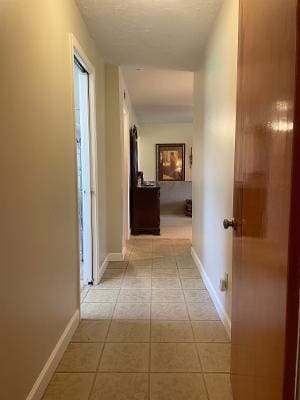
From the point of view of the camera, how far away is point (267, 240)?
1084 mm

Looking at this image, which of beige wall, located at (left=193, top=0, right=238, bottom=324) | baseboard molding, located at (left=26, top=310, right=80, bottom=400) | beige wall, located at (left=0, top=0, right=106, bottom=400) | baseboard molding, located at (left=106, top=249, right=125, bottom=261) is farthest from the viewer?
baseboard molding, located at (left=106, top=249, right=125, bottom=261)

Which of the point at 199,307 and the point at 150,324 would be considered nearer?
the point at 150,324

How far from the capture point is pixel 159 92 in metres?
5.45

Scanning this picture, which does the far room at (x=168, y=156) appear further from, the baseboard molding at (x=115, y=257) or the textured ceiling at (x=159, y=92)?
the baseboard molding at (x=115, y=257)

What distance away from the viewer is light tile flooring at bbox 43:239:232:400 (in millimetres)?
1775

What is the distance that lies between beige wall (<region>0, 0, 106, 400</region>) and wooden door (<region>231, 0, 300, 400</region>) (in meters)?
0.96

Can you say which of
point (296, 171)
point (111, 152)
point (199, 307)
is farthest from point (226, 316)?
point (111, 152)

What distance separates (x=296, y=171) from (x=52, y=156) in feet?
4.66

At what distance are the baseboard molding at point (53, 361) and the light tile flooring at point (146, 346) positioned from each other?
0.13ft

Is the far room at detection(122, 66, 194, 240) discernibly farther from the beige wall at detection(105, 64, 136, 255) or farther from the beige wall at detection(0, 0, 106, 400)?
the beige wall at detection(0, 0, 106, 400)

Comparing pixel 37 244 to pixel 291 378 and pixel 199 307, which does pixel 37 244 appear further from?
pixel 199 307

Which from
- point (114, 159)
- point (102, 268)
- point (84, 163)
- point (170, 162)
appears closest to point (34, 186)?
point (84, 163)

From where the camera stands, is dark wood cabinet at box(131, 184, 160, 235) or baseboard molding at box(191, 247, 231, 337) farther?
dark wood cabinet at box(131, 184, 160, 235)

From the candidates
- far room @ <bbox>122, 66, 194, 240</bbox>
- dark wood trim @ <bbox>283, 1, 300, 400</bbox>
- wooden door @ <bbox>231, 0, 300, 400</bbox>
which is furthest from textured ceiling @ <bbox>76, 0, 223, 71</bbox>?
far room @ <bbox>122, 66, 194, 240</bbox>
